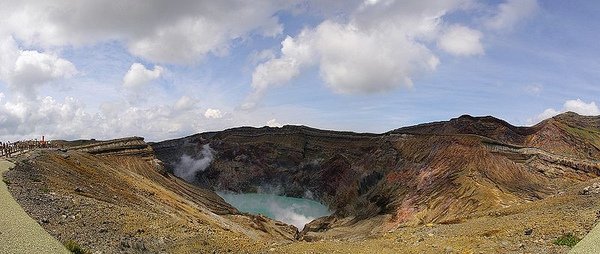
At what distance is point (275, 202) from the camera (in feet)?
328

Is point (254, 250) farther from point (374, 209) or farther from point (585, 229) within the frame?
point (374, 209)

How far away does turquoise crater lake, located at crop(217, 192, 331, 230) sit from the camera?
80569mm

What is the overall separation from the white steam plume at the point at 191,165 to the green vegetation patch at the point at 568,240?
106306mm

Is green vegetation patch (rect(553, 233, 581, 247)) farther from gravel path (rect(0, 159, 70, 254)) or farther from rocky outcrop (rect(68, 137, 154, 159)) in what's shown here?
rocky outcrop (rect(68, 137, 154, 159))

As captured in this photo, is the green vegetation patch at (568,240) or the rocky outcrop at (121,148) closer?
the green vegetation patch at (568,240)

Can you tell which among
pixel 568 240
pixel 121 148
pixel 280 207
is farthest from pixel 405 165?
pixel 568 240

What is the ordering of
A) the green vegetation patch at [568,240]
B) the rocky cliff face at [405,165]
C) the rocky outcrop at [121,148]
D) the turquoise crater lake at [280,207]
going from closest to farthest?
1. the green vegetation patch at [568,240]
2. the rocky cliff face at [405,165]
3. the rocky outcrop at [121,148]
4. the turquoise crater lake at [280,207]

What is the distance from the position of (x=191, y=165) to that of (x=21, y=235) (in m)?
107

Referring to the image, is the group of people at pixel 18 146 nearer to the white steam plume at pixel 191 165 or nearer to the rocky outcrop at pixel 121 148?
the rocky outcrop at pixel 121 148

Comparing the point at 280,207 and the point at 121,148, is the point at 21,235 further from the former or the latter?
the point at 280,207

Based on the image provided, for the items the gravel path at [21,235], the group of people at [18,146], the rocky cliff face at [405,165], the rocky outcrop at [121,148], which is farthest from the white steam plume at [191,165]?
the gravel path at [21,235]

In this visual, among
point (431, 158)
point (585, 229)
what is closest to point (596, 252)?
point (585, 229)

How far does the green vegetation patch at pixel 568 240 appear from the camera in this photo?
55.9 ft

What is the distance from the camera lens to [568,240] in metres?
17.3
